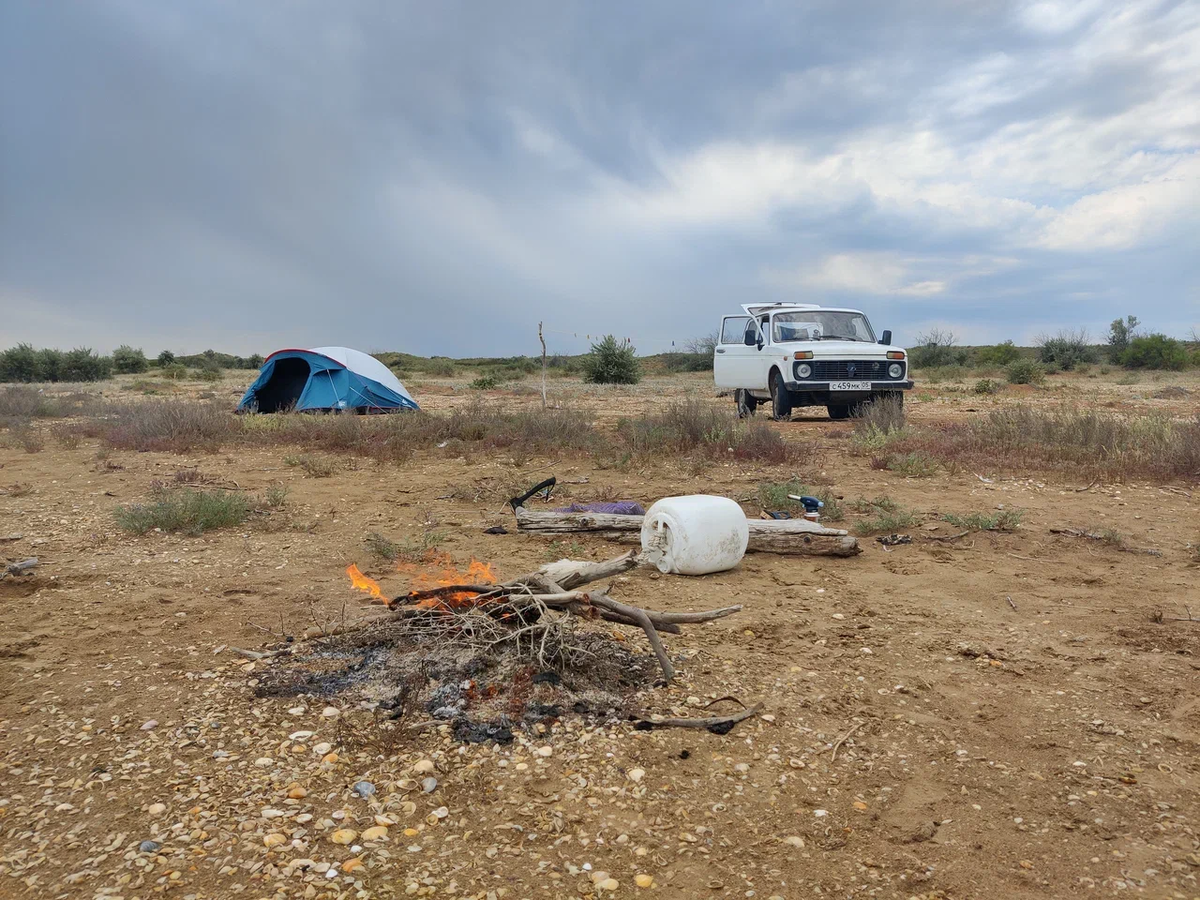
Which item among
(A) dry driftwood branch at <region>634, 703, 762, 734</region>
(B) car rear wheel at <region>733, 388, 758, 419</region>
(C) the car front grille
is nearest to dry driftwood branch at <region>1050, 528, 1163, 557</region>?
(A) dry driftwood branch at <region>634, 703, 762, 734</region>

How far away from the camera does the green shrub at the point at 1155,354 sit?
3038cm

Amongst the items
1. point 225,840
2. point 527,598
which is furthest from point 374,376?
point 225,840

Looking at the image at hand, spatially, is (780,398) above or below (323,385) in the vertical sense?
below

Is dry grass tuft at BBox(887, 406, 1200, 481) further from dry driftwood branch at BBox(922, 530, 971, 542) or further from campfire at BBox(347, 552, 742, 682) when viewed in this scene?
campfire at BBox(347, 552, 742, 682)

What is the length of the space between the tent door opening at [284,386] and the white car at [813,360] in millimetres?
8513

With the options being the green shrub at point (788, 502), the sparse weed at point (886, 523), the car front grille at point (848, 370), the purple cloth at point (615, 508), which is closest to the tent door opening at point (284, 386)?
the car front grille at point (848, 370)

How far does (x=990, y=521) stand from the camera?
608 centimetres

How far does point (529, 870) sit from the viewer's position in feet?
7.57

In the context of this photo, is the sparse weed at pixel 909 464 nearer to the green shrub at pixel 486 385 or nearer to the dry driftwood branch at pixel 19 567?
the dry driftwood branch at pixel 19 567

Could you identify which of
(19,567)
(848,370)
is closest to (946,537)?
(19,567)

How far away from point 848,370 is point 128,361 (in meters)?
41.5

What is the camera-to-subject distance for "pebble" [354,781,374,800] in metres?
2.63

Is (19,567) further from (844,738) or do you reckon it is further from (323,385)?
(323,385)

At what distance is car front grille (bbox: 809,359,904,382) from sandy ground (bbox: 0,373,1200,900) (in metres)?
7.44
